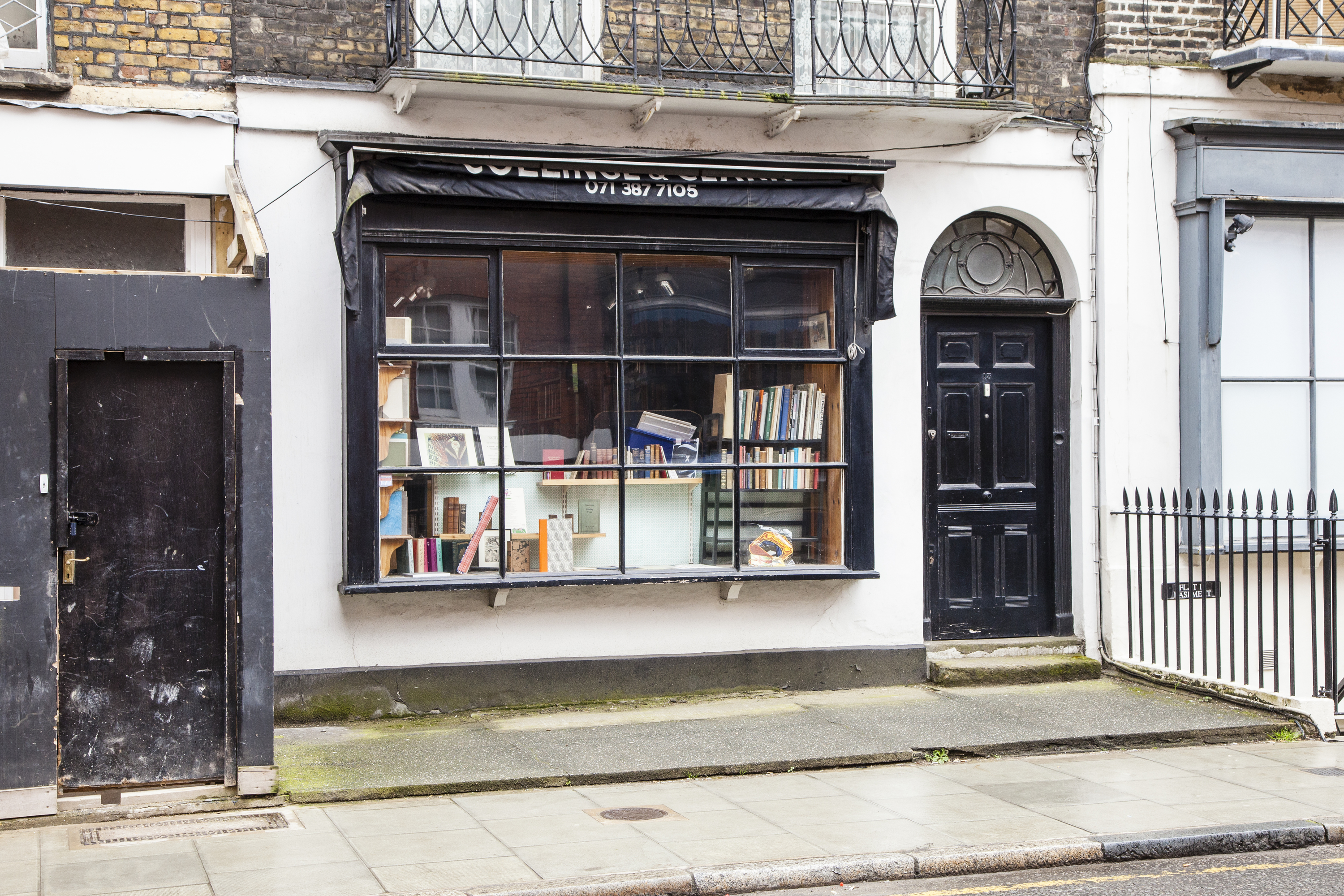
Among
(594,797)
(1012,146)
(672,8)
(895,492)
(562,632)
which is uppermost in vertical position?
Result: (672,8)

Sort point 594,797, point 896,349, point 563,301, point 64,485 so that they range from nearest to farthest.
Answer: point 64,485, point 594,797, point 563,301, point 896,349

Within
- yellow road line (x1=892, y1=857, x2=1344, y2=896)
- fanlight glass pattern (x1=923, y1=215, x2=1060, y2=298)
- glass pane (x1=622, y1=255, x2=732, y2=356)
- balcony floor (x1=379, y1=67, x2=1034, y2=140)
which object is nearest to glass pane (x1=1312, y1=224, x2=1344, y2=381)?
fanlight glass pattern (x1=923, y1=215, x2=1060, y2=298)

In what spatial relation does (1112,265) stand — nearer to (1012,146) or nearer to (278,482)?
(1012,146)

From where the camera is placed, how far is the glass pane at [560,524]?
30.7 feet

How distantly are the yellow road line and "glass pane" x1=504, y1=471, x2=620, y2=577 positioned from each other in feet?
13.7

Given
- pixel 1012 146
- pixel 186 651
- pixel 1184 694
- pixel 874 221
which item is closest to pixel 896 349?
pixel 874 221

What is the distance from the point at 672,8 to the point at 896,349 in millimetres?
3043

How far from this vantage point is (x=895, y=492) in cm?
1007

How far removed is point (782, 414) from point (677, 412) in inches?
32.8

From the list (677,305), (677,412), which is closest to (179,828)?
(677,412)

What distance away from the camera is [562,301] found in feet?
30.8

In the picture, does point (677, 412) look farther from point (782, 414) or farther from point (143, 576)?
point (143, 576)

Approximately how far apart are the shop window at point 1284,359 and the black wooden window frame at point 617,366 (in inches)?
123

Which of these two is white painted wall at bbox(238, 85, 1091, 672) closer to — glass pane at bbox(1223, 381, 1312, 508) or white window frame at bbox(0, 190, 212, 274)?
white window frame at bbox(0, 190, 212, 274)
